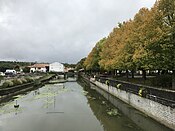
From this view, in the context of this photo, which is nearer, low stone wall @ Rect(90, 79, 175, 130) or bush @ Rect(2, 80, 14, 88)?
low stone wall @ Rect(90, 79, 175, 130)

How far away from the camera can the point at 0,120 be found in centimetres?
2469

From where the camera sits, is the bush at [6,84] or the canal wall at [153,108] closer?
the canal wall at [153,108]

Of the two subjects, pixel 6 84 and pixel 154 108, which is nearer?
pixel 154 108

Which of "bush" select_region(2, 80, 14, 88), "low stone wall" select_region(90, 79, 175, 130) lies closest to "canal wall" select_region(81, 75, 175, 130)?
"low stone wall" select_region(90, 79, 175, 130)

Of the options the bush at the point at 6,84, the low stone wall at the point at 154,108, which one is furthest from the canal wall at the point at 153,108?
the bush at the point at 6,84

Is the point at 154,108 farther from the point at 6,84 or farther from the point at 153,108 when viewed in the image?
the point at 6,84

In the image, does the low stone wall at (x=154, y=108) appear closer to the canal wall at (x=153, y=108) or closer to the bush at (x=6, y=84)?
the canal wall at (x=153, y=108)

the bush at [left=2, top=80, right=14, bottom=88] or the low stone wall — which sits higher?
the bush at [left=2, top=80, right=14, bottom=88]

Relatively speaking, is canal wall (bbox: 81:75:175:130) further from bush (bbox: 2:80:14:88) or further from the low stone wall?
bush (bbox: 2:80:14:88)

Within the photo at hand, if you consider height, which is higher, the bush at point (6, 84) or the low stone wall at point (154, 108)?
the bush at point (6, 84)

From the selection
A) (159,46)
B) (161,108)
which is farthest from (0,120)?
(159,46)

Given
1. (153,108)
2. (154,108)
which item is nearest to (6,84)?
(153,108)

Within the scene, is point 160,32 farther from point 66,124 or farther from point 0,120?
point 0,120

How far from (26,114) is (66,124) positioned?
283 inches
